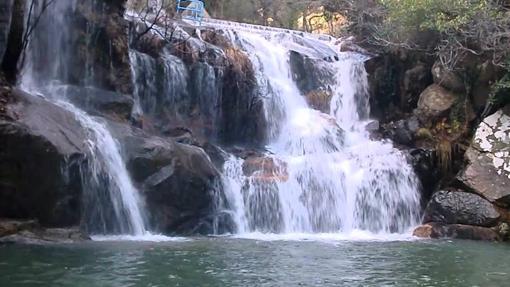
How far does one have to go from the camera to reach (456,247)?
13586 mm

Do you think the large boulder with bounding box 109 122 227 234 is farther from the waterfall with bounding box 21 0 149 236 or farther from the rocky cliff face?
the rocky cliff face

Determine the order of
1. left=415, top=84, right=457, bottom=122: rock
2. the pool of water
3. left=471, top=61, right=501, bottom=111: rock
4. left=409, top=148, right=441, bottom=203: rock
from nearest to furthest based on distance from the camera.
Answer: the pool of water → left=409, top=148, right=441, bottom=203: rock → left=471, top=61, right=501, bottom=111: rock → left=415, top=84, right=457, bottom=122: rock

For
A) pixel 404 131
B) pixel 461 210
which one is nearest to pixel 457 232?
pixel 461 210

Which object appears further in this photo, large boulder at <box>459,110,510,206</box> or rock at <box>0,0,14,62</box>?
large boulder at <box>459,110,510,206</box>

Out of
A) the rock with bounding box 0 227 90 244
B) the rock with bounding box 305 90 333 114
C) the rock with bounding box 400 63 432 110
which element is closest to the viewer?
the rock with bounding box 0 227 90 244

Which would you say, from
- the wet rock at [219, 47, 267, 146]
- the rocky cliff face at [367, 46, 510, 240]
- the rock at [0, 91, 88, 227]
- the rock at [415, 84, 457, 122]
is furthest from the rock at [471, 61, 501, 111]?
the rock at [0, 91, 88, 227]

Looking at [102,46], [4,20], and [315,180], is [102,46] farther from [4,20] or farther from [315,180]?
[315,180]

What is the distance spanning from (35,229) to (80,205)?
109 cm

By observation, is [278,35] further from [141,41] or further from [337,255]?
[337,255]

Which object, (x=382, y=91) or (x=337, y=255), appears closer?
(x=337, y=255)

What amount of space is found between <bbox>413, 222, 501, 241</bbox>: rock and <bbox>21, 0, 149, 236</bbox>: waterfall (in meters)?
7.05

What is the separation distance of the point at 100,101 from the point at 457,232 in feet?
31.0

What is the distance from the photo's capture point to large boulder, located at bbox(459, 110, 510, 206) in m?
16.2

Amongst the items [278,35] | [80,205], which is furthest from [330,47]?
[80,205]
